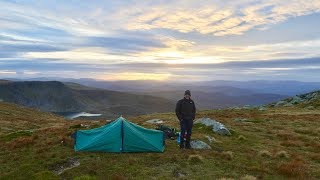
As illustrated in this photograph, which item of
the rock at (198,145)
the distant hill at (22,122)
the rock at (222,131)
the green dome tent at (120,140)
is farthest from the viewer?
the distant hill at (22,122)

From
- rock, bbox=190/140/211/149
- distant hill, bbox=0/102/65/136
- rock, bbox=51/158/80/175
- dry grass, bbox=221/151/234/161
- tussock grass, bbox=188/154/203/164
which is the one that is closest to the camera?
rock, bbox=51/158/80/175

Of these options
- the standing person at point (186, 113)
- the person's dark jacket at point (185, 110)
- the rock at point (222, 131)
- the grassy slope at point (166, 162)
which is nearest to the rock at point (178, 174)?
the grassy slope at point (166, 162)

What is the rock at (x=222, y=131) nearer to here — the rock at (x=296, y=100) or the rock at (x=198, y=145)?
the rock at (x=198, y=145)

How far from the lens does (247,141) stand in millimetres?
29578

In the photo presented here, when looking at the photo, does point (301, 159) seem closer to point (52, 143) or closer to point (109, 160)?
point (109, 160)

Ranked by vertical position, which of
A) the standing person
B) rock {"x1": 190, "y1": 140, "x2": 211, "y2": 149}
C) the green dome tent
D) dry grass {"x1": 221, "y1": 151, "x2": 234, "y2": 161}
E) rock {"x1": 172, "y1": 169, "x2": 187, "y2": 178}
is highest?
the standing person

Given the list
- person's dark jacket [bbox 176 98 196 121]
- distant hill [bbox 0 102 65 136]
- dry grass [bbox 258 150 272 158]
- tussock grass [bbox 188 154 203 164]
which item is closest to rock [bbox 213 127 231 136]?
dry grass [bbox 258 150 272 158]

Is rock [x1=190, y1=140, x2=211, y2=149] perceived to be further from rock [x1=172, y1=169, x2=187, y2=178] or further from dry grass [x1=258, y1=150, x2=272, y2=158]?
rock [x1=172, y1=169, x2=187, y2=178]

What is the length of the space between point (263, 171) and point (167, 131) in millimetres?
9850

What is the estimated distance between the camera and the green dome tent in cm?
2308

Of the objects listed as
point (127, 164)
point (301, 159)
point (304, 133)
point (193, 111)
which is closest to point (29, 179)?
point (127, 164)

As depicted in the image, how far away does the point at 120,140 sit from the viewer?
Result: 75.8ft

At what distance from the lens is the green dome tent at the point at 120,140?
23.1 metres

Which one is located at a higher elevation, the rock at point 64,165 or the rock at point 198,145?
the rock at point 198,145
